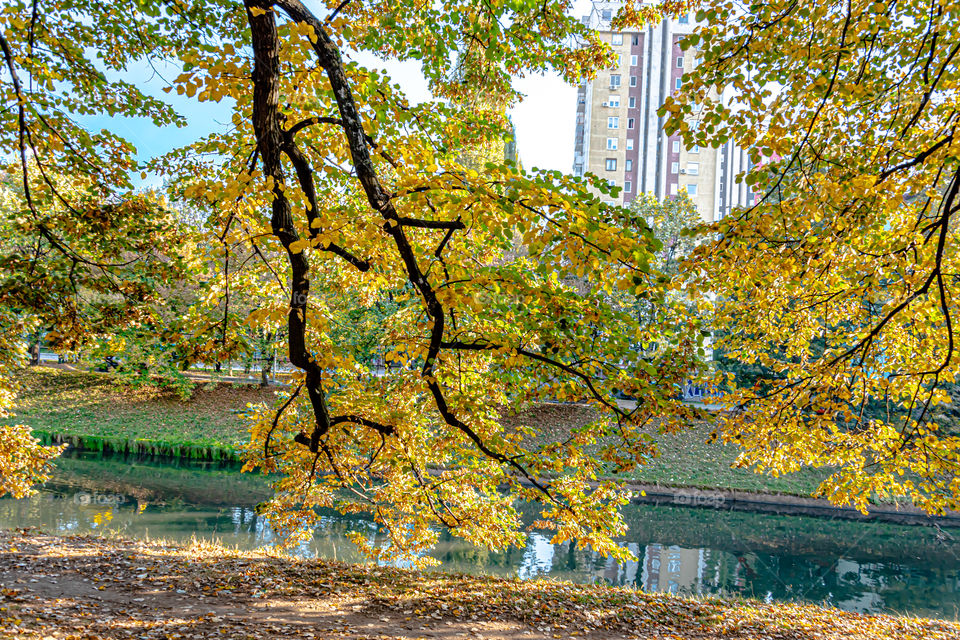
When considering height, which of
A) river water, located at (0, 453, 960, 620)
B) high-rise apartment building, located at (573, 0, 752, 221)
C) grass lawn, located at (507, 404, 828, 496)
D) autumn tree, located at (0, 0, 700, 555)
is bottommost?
river water, located at (0, 453, 960, 620)

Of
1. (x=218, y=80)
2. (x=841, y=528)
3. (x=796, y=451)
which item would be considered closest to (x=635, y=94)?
(x=841, y=528)

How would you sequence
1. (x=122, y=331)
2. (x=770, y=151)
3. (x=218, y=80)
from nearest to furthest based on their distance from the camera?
1. (x=218, y=80)
2. (x=770, y=151)
3. (x=122, y=331)

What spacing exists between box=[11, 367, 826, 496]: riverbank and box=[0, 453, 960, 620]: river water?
1357mm

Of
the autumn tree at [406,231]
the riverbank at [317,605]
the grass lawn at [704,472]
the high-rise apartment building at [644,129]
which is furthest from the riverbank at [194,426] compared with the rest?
the high-rise apartment building at [644,129]

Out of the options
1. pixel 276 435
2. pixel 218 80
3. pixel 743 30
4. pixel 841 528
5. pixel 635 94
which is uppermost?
pixel 635 94

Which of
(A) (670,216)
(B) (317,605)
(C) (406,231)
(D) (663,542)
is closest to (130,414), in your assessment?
(B) (317,605)

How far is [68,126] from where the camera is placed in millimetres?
4832

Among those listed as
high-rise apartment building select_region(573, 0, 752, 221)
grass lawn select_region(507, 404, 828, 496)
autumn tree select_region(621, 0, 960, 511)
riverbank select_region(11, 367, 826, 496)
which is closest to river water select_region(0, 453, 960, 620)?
grass lawn select_region(507, 404, 828, 496)

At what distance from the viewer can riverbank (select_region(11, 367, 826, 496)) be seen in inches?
615

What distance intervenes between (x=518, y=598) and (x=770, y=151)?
17.4ft

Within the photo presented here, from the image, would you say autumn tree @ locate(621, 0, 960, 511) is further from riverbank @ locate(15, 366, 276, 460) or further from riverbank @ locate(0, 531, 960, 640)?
riverbank @ locate(15, 366, 276, 460)

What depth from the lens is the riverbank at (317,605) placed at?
4.45 m

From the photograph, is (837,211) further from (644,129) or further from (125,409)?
(644,129)

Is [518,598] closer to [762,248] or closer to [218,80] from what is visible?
[762,248]
